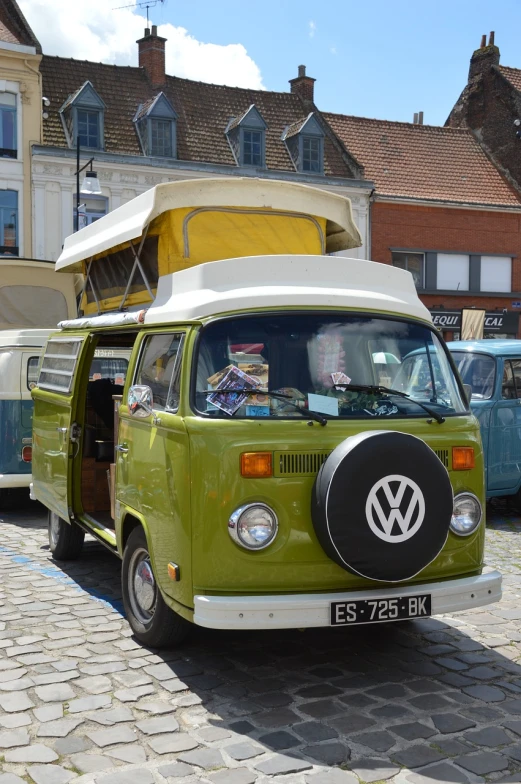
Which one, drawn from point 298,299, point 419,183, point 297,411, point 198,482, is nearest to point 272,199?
point 298,299

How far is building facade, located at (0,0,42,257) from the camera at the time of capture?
92.3 feet

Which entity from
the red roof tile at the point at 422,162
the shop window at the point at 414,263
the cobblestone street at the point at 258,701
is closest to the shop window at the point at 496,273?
the red roof tile at the point at 422,162

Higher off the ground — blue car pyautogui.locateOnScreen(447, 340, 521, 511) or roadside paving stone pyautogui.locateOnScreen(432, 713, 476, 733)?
blue car pyautogui.locateOnScreen(447, 340, 521, 511)

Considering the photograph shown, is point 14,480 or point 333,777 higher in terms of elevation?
point 14,480

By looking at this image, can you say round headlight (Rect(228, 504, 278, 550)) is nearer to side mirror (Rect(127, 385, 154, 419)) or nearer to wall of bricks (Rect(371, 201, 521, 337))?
side mirror (Rect(127, 385, 154, 419))

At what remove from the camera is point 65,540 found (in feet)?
26.2

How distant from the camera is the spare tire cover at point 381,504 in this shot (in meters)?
4.67

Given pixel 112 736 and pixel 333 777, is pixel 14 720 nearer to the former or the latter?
pixel 112 736

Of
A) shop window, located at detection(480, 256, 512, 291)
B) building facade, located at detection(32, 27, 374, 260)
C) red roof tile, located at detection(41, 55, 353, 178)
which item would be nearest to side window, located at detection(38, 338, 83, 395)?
building facade, located at detection(32, 27, 374, 260)

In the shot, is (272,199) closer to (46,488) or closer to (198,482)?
(198,482)

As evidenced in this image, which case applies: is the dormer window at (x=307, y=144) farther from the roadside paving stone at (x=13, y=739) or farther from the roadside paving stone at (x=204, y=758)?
the roadside paving stone at (x=204, y=758)

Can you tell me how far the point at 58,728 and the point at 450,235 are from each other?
106 feet

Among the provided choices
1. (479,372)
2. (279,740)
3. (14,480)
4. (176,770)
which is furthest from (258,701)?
Result: (479,372)

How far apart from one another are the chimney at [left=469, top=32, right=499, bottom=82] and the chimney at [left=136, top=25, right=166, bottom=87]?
14266 mm
